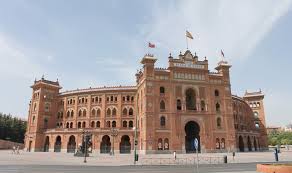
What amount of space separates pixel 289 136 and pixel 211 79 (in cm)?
8037

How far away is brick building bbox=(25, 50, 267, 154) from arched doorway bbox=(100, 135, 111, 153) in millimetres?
235

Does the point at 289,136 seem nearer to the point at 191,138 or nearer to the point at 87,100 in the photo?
the point at 191,138

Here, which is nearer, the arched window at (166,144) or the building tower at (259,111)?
the arched window at (166,144)

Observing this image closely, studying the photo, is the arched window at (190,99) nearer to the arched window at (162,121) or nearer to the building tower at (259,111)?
the arched window at (162,121)

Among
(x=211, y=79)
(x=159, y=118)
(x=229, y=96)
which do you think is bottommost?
(x=159, y=118)

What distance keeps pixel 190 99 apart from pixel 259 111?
34.4 meters

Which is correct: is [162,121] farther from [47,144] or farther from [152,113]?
[47,144]

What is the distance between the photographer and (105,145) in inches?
2569

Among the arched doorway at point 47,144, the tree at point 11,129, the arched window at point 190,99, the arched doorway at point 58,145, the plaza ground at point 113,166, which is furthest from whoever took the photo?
the tree at point 11,129

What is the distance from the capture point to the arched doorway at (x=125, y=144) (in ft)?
206

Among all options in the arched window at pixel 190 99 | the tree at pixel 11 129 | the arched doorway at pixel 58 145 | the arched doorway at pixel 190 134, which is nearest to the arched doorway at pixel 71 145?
the arched doorway at pixel 58 145

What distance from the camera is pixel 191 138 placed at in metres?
62.8

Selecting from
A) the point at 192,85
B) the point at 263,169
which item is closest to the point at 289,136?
the point at 192,85

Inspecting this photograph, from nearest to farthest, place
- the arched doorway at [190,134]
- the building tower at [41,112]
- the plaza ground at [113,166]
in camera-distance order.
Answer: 1. the plaza ground at [113,166]
2. the arched doorway at [190,134]
3. the building tower at [41,112]
